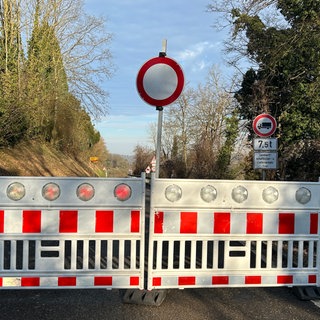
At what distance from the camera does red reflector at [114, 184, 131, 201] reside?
418 cm

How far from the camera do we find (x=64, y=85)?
28734mm

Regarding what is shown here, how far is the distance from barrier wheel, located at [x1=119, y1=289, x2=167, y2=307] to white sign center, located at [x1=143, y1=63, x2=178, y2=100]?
2.24m

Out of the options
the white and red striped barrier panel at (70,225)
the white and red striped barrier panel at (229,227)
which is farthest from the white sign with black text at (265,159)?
the white and red striped barrier panel at (70,225)

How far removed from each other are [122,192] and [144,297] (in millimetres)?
1184

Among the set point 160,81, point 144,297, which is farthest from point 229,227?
point 160,81

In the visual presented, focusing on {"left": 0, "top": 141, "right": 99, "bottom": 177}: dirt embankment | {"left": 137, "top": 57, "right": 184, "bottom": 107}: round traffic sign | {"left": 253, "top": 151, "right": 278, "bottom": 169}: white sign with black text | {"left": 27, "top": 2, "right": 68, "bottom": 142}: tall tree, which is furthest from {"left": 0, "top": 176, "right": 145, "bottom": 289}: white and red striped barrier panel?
{"left": 27, "top": 2, "right": 68, "bottom": 142}: tall tree

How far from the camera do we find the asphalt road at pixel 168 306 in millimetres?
3961

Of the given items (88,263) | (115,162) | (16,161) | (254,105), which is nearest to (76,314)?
(88,263)

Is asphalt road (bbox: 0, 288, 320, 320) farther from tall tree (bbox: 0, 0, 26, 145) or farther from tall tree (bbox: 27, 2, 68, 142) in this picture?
tall tree (bbox: 27, 2, 68, 142)

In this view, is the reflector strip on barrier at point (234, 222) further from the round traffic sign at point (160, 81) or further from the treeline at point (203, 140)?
the treeline at point (203, 140)

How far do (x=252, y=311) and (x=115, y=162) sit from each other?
11213cm

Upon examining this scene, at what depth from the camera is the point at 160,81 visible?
15.1 ft

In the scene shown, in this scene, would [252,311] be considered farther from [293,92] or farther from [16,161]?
[16,161]

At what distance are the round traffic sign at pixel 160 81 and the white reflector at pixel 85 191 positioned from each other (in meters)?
1.28
